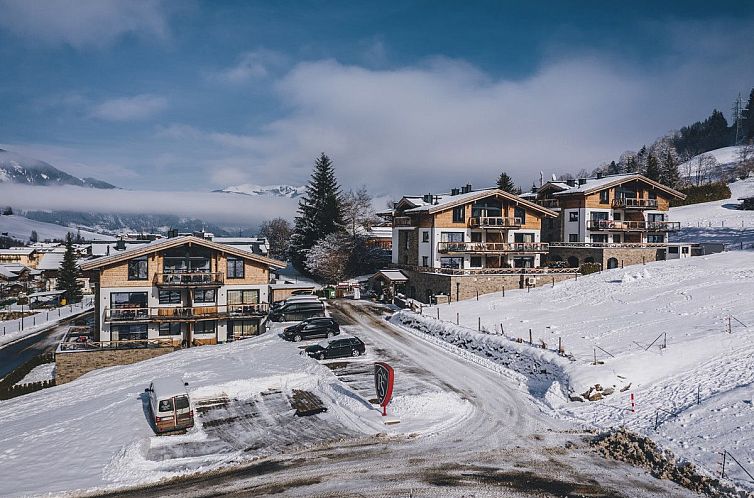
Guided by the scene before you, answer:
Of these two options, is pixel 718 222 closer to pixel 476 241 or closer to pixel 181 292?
pixel 476 241

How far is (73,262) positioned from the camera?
249 feet

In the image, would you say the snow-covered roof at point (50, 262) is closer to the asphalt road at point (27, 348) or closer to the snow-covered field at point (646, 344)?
the asphalt road at point (27, 348)

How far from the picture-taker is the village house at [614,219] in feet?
192

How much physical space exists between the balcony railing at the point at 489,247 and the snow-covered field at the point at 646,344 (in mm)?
7229

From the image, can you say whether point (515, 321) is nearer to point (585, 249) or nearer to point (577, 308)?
point (577, 308)

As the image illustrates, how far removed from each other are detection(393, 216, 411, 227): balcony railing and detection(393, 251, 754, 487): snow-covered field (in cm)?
1505

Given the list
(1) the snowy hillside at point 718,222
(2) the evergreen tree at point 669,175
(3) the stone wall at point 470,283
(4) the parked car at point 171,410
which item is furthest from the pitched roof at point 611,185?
(4) the parked car at point 171,410

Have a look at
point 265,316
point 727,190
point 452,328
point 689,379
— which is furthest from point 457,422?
point 727,190

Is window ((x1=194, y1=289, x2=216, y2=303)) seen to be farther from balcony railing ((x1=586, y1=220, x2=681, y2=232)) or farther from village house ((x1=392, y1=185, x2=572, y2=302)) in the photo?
balcony railing ((x1=586, y1=220, x2=681, y2=232))

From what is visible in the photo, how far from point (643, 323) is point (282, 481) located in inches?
969

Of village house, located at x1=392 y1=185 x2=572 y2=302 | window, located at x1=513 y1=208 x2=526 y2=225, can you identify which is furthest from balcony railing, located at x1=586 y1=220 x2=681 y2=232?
window, located at x1=513 y1=208 x2=526 y2=225

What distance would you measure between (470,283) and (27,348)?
43271mm

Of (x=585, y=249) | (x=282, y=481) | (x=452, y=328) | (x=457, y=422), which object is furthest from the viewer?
(x=585, y=249)

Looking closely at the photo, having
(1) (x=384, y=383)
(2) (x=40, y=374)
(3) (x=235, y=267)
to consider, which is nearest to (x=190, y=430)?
(1) (x=384, y=383)
